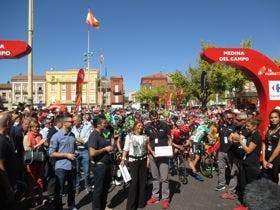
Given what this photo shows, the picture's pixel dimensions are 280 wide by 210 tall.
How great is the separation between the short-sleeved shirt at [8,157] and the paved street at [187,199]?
3.29m

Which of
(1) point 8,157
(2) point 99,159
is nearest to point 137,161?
(2) point 99,159

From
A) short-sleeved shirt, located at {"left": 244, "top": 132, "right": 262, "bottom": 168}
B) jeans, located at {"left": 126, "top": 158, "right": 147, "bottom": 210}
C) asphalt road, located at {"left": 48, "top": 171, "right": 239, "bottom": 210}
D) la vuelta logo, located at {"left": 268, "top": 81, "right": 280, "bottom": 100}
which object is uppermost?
la vuelta logo, located at {"left": 268, "top": 81, "right": 280, "bottom": 100}

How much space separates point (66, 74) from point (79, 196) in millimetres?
93993

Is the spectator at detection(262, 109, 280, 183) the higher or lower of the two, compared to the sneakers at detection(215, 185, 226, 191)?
higher

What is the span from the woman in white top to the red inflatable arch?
3549 mm

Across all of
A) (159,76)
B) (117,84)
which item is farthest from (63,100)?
(159,76)

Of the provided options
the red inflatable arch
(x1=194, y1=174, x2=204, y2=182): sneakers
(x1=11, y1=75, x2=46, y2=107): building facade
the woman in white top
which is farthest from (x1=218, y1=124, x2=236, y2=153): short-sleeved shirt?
(x1=11, y1=75, x2=46, y2=107): building facade

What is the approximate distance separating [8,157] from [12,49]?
575cm

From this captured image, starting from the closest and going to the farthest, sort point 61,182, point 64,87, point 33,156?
point 61,182 → point 33,156 → point 64,87

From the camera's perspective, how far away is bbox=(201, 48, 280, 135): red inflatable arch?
9922 millimetres

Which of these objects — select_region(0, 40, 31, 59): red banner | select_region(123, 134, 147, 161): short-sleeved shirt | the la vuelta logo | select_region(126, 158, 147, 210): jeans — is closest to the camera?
select_region(126, 158, 147, 210): jeans

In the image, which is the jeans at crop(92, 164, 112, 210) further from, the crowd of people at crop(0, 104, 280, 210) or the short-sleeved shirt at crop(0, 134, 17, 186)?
the short-sleeved shirt at crop(0, 134, 17, 186)

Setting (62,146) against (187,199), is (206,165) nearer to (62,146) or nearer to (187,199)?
(187,199)

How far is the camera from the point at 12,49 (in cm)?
949
